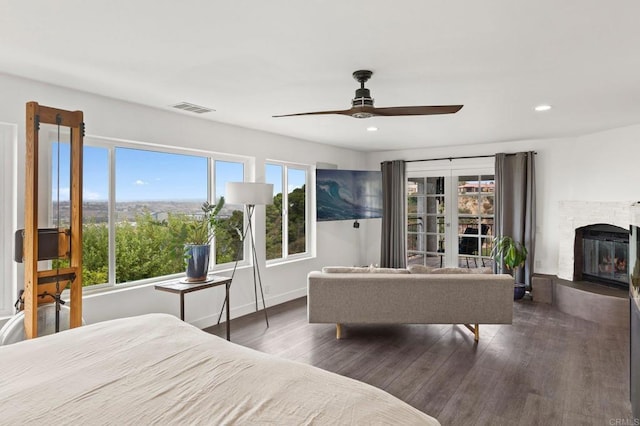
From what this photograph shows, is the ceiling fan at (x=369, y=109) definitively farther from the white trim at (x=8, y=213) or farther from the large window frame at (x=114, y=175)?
the white trim at (x=8, y=213)

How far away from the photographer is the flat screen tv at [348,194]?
6.12 m

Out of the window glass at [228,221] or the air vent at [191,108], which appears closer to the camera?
the air vent at [191,108]

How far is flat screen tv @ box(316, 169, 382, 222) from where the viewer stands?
612cm

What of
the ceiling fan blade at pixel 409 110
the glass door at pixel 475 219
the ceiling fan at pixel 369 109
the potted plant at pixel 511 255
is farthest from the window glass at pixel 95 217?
the glass door at pixel 475 219

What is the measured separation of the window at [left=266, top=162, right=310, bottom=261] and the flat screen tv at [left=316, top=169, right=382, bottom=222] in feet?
0.88

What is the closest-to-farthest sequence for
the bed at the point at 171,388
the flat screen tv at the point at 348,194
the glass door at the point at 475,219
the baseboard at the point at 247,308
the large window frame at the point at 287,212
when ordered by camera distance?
1. the bed at the point at 171,388
2. the baseboard at the point at 247,308
3. the large window frame at the point at 287,212
4. the flat screen tv at the point at 348,194
5. the glass door at the point at 475,219

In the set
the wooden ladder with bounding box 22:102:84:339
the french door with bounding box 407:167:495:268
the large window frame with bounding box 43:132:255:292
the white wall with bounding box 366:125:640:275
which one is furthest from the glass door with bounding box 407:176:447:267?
the wooden ladder with bounding box 22:102:84:339

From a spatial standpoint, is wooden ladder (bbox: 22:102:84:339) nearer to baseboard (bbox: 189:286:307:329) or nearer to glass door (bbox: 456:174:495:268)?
baseboard (bbox: 189:286:307:329)

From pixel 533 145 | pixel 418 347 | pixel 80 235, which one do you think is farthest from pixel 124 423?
pixel 533 145

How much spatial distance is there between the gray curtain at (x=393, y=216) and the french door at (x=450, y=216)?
201 mm

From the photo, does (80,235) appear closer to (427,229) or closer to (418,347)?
(418,347)

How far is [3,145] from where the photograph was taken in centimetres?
300

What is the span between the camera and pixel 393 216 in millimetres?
6992

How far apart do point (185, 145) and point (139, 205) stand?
801mm
